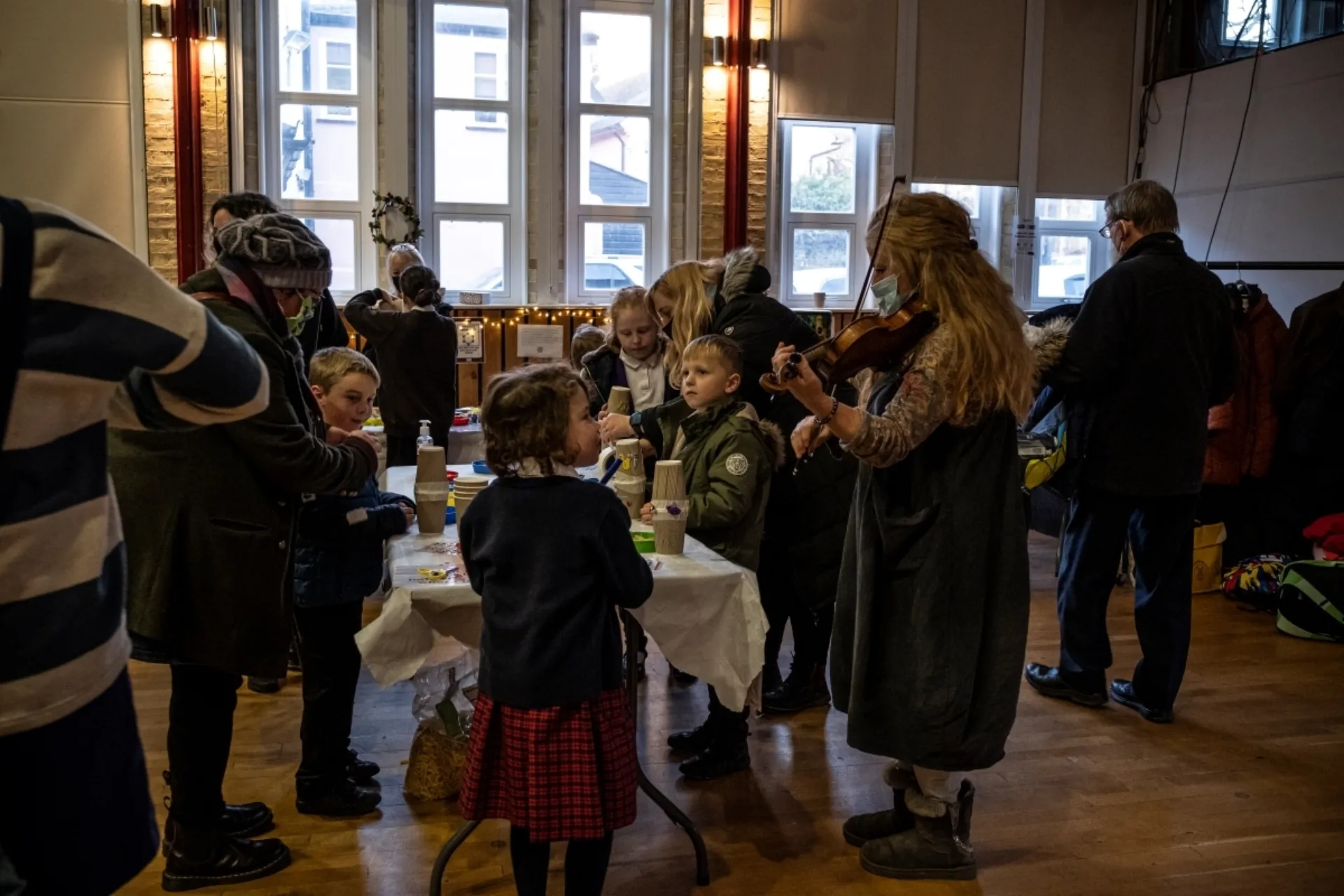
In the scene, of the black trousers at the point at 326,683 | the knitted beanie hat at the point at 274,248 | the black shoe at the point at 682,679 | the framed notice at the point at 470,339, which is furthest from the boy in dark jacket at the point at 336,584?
the framed notice at the point at 470,339

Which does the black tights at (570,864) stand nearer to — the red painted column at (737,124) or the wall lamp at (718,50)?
the red painted column at (737,124)

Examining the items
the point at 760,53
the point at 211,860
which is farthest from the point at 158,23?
the point at 211,860

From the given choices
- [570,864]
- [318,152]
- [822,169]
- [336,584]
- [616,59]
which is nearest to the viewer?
[570,864]

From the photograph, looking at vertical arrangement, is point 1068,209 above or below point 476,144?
below

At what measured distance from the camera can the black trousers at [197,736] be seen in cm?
247

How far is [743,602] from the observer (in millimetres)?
2602

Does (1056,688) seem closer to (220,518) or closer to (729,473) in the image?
(729,473)

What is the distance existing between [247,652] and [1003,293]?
179 centimetres

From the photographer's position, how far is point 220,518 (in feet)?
7.65

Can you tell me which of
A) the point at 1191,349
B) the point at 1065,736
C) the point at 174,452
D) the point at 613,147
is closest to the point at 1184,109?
the point at 613,147

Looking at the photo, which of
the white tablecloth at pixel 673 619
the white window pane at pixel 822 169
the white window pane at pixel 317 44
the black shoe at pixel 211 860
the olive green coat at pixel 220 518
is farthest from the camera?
the white window pane at pixel 822 169

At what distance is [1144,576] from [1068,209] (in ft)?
19.4

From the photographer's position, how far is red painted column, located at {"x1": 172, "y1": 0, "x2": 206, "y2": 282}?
697 centimetres

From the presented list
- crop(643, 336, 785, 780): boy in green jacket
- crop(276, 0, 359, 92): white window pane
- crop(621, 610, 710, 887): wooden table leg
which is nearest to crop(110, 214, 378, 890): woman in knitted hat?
crop(621, 610, 710, 887): wooden table leg
